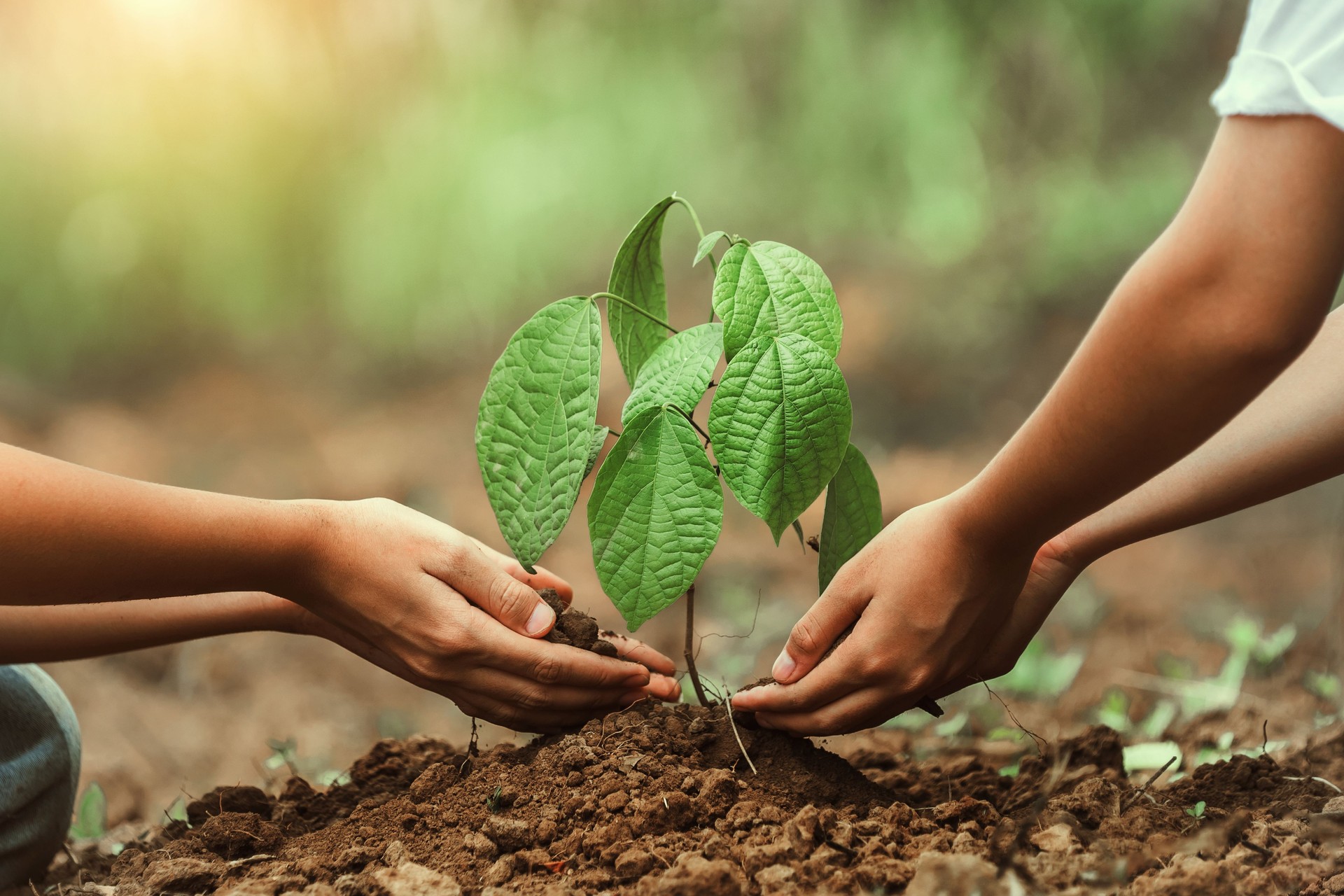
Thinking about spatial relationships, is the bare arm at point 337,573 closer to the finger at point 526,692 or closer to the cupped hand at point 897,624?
the finger at point 526,692

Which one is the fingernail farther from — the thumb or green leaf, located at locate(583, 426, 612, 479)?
green leaf, located at locate(583, 426, 612, 479)

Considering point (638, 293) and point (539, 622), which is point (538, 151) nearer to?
point (638, 293)

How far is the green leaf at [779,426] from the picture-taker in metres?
0.94

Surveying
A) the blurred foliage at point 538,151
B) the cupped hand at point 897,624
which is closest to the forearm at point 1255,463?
the cupped hand at point 897,624

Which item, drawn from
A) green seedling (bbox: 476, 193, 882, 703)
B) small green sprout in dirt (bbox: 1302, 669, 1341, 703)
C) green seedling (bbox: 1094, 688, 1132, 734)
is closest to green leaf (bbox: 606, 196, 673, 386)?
green seedling (bbox: 476, 193, 882, 703)

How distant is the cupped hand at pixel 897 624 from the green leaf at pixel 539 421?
0.31m

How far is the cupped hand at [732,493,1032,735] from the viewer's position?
919mm

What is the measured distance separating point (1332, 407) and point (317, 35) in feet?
12.0

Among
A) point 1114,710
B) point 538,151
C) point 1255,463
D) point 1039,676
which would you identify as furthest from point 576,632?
point 538,151

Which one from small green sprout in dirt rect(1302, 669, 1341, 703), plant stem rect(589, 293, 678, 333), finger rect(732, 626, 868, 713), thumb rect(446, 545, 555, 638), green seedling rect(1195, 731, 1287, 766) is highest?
plant stem rect(589, 293, 678, 333)

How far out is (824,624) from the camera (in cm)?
100

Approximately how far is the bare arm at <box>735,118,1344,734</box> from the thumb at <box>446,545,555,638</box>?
285 mm

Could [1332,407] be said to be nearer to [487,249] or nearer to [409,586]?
[409,586]

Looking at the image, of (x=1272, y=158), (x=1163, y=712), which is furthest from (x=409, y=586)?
(x=1163, y=712)
